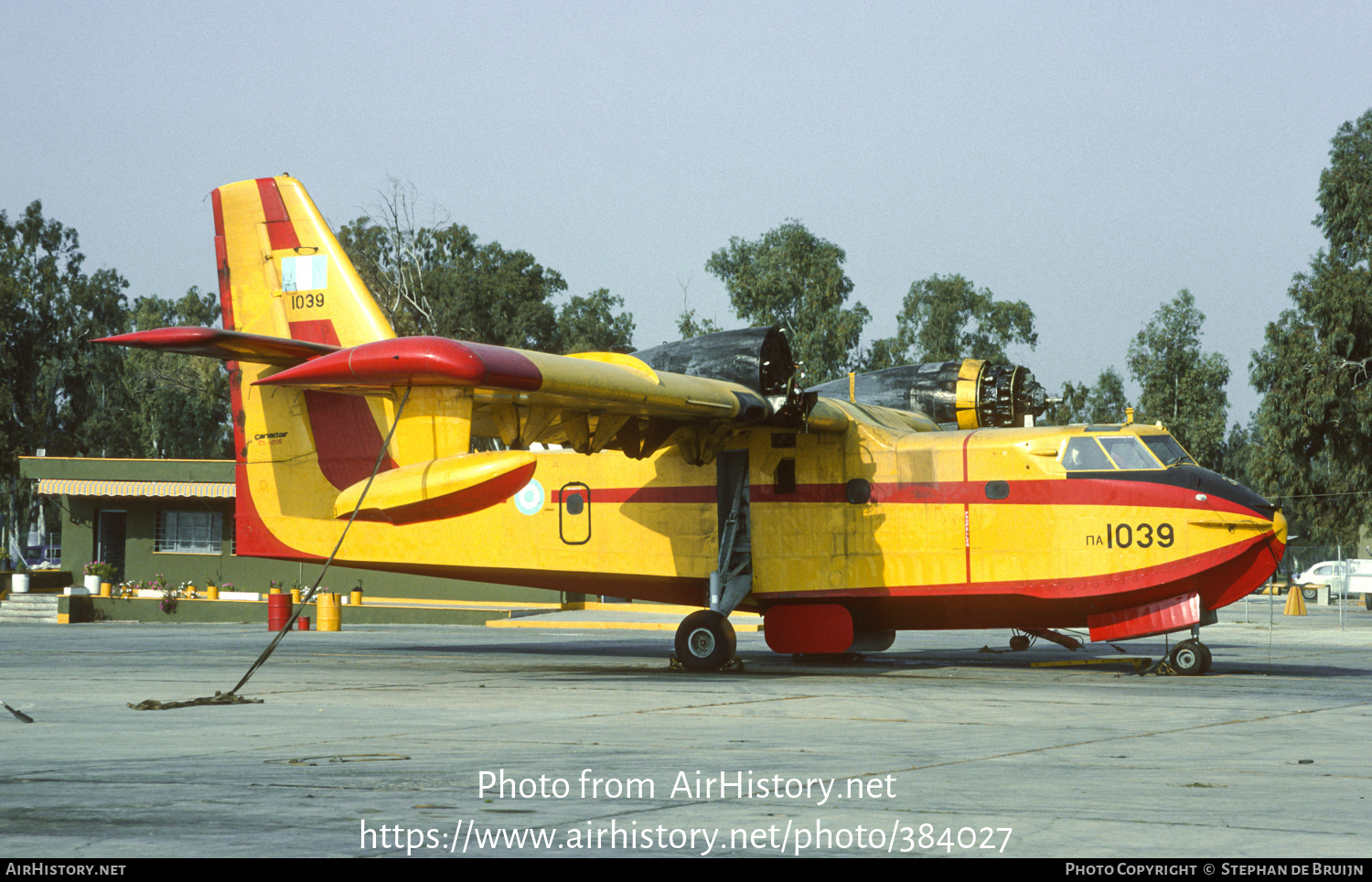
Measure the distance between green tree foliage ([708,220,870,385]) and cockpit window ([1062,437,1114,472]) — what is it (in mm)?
40908

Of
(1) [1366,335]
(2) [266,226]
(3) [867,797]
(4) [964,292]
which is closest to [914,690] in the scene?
(3) [867,797]

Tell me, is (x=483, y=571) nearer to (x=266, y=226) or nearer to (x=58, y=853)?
(x=266, y=226)

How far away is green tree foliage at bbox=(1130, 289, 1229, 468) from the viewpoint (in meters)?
64.9

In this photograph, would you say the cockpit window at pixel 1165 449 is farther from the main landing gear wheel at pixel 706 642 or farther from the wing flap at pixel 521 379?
the main landing gear wheel at pixel 706 642

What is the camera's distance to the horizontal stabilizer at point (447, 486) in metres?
13.0

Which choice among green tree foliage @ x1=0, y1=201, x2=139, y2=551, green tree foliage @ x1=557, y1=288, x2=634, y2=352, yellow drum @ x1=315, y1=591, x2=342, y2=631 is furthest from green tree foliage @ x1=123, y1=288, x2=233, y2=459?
yellow drum @ x1=315, y1=591, x2=342, y2=631

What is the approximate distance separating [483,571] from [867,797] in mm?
12629

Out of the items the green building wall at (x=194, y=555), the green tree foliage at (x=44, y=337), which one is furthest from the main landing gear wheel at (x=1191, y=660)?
the green tree foliage at (x=44, y=337)

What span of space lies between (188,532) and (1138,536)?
3198 cm

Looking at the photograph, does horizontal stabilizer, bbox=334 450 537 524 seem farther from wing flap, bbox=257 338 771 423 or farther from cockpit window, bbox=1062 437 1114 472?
cockpit window, bbox=1062 437 1114 472

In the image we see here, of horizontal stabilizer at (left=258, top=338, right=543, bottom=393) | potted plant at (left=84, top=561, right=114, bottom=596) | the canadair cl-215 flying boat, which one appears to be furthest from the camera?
potted plant at (left=84, top=561, right=114, bottom=596)

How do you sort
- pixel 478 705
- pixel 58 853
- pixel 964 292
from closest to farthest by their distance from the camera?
pixel 58 853 < pixel 478 705 < pixel 964 292

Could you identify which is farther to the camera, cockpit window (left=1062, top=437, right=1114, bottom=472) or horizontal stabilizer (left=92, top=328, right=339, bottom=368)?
cockpit window (left=1062, top=437, right=1114, bottom=472)

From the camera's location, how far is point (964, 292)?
65500 mm
